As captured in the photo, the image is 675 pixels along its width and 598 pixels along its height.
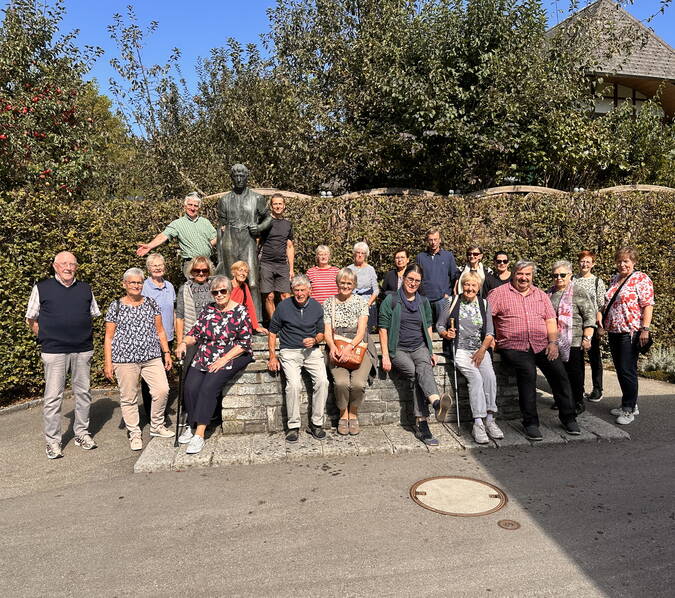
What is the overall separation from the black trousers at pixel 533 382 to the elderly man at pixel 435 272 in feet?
5.22

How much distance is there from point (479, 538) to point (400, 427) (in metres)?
2.19

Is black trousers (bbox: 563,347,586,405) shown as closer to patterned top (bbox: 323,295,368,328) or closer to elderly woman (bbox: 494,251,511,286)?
elderly woman (bbox: 494,251,511,286)

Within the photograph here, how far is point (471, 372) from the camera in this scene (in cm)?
562

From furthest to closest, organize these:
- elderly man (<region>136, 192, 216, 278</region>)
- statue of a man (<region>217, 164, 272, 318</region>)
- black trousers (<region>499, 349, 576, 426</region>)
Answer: elderly man (<region>136, 192, 216, 278</region>) < statue of a man (<region>217, 164, 272, 318</region>) < black trousers (<region>499, 349, 576, 426</region>)

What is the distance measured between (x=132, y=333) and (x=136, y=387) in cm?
58

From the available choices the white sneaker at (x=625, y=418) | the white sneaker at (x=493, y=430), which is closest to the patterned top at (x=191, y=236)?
the white sneaker at (x=493, y=430)

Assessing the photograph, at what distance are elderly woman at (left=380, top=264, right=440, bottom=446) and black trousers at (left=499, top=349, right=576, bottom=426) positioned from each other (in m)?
0.88

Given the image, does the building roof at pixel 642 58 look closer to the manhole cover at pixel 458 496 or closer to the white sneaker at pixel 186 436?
the manhole cover at pixel 458 496

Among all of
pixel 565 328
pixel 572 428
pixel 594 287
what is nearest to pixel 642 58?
pixel 594 287

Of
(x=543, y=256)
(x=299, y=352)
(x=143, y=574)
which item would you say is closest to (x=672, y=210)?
(x=543, y=256)

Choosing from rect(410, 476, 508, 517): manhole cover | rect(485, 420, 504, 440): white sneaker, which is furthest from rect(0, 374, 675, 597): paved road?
rect(485, 420, 504, 440): white sneaker

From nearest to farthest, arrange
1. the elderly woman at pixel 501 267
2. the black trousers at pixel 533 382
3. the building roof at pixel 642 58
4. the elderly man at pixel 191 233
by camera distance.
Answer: the black trousers at pixel 533 382 → the elderly man at pixel 191 233 → the elderly woman at pixel 501 267 → the building roof at pixel 642 58

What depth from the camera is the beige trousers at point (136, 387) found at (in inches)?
213

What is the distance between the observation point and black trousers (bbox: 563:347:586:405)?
5977 mm
